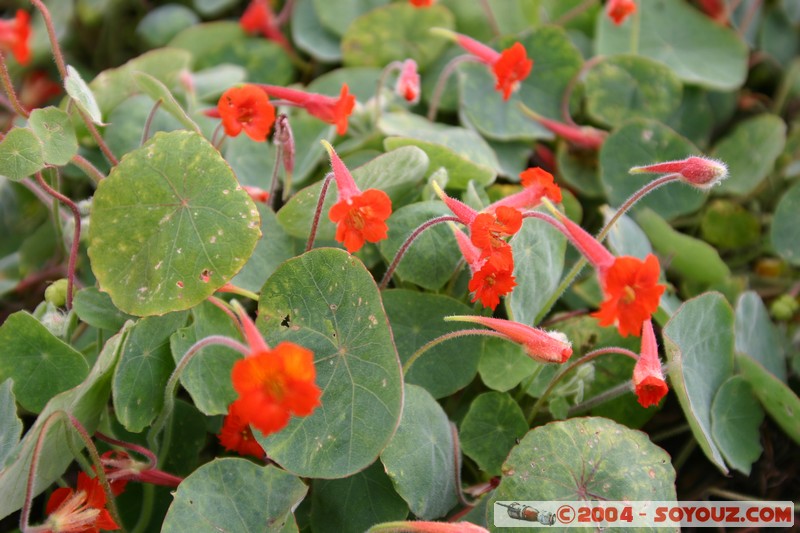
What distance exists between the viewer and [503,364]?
3.51ft

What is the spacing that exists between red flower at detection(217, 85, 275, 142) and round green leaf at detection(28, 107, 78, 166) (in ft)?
0.76

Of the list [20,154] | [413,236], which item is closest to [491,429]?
[413,236]

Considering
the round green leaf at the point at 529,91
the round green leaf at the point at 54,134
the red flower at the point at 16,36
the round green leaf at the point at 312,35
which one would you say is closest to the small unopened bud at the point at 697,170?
the round green leaf at the point at 529,91

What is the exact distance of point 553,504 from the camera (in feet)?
2.96

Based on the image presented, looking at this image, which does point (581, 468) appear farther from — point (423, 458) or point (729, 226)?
point (729, 226)

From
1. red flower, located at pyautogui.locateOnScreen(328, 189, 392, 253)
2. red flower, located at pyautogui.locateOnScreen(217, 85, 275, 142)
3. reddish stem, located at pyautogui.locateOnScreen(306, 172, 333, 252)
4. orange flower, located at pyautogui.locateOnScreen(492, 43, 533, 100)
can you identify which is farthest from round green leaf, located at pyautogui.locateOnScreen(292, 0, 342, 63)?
red flower, located at pyautogui.locateOnScreen(328, 189, 392, 253)

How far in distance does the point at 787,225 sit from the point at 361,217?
3.25ft

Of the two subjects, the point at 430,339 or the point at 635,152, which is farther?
the point at 635,152

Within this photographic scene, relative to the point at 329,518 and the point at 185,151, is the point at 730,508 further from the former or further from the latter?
the point at 185,151

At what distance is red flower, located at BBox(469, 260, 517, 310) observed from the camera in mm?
911

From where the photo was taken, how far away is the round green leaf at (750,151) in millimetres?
1515

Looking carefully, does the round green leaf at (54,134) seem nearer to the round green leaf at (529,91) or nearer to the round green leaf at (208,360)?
the round green leaf at (208,360)

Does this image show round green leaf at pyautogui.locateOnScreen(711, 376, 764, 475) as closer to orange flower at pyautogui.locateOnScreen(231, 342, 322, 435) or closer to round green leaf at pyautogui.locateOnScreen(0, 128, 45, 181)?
orange flower at pyautogui.locateOnScreen(231, 342, 322, 435)

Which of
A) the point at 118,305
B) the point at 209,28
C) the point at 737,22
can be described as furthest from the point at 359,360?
the point at 737,22
